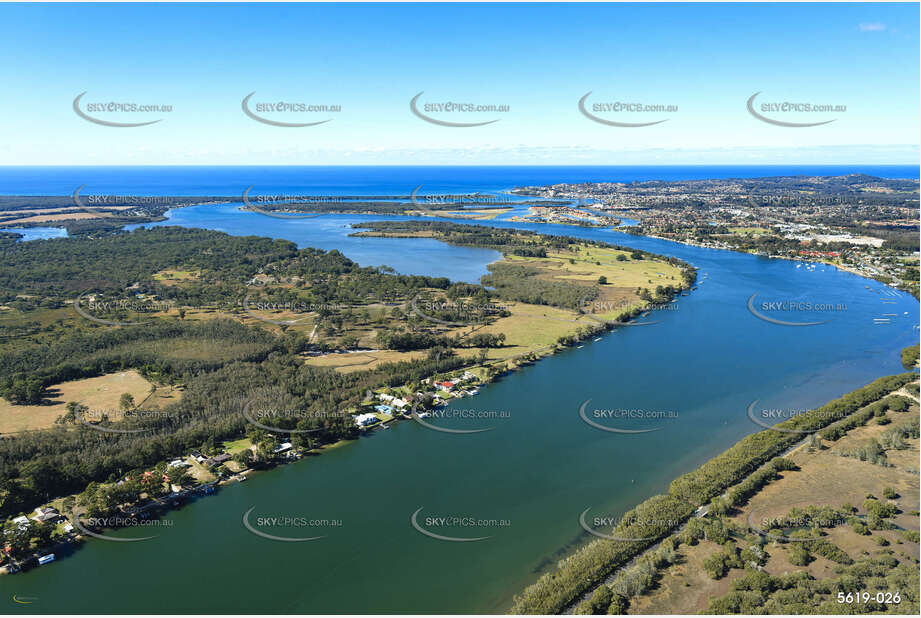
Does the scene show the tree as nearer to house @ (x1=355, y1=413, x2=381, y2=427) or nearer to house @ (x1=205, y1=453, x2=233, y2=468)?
house @ (x1=205, y1=453, x2=233, y2=468)

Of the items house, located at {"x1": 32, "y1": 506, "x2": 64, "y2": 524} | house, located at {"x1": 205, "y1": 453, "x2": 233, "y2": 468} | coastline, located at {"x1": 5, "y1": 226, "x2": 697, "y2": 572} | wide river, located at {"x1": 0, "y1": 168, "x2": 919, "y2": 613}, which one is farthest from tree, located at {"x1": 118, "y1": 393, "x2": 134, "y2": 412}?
wide river, located at {"x1": 0, "y1": 168, "x2": 919, "y2": 613}

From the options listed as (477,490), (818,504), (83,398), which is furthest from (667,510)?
(83,398)

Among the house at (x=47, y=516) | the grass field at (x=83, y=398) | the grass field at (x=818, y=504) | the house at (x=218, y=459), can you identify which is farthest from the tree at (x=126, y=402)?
the grass field at (x=818, y=504)

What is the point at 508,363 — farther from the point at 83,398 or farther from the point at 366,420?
the point at 83,398

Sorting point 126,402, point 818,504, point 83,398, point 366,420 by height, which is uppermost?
point 126,402

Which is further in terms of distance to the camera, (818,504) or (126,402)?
(126,402)

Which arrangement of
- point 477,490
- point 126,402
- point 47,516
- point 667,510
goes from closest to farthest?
point 667,510, point 47,516, point 477,490, point 126,402
